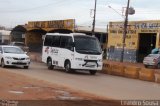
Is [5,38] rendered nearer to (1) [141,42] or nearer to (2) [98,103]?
(1) [141,42]

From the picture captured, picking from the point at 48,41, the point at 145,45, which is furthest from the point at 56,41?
the point at 145,45

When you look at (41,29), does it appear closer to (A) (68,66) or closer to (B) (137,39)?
(B) (137,39)

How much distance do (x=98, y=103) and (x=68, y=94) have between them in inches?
86.4

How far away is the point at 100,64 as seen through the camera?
29.0 metres

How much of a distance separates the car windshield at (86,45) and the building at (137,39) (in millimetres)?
20180

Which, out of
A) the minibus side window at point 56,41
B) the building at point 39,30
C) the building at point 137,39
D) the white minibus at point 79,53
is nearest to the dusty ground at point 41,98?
the white minibus at point 79,53

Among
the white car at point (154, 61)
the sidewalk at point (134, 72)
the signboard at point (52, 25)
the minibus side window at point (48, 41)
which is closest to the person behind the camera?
the sidewalk at point (134, 72)

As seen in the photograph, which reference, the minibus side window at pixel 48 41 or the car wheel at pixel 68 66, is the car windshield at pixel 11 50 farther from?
the car wheel at pixel 68 66

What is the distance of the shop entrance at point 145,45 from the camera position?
5281 cm

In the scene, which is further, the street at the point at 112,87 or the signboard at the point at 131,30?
the signboard at the point at 131,30

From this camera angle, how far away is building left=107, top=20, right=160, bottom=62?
4997cm

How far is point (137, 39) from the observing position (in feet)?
171

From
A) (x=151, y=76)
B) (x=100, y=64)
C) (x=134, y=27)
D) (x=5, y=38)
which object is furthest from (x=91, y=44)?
(x=5, y=38)

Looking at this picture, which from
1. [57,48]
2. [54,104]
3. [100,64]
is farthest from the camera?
[57,48]
